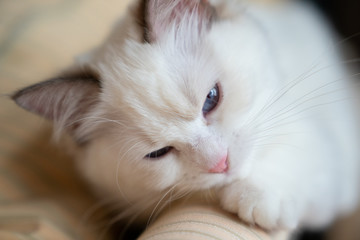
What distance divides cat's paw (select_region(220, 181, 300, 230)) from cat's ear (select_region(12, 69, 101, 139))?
1.62 feet

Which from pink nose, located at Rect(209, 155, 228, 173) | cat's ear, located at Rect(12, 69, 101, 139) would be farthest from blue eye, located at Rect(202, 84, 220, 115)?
cat's ear, located at Rect(12, 69, 101, 139)

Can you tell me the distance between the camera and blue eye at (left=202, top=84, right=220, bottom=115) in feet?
3.23

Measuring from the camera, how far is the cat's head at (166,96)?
94 cm

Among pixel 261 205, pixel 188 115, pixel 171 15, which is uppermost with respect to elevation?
pixel 171 15

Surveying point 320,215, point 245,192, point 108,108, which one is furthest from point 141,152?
point 320,215

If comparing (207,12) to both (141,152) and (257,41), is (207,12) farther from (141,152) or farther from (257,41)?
(141,152)

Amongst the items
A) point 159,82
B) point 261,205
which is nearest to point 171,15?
point 159,82

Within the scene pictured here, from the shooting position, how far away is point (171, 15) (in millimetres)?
1081

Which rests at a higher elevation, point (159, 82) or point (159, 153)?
point (159, 82)

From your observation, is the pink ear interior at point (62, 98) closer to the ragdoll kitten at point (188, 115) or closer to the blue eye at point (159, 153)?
the ragdoll kitten at point (188, 115)

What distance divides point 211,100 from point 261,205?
31cm

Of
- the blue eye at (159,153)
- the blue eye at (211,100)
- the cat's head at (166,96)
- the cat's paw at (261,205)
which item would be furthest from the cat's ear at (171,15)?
the cat's paw at (261,205)

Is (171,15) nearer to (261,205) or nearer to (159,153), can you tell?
(159,153)

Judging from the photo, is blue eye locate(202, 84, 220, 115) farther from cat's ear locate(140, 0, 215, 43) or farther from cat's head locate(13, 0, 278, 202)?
Answer: cat's ear locate(140, 0, 215, 43)
